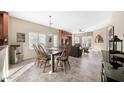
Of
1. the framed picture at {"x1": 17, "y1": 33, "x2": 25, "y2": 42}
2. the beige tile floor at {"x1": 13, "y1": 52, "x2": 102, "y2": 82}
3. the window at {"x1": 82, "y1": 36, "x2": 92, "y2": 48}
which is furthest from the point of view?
the window at {"x1": 82, "y1": 36, "x2": 92, "y2": 48}

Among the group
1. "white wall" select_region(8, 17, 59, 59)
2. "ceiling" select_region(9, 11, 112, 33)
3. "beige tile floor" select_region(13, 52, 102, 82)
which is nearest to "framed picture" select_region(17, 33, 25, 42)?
"white wall" select_region(8, 17, 59, 59)

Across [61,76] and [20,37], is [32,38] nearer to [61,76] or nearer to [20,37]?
[20,37]

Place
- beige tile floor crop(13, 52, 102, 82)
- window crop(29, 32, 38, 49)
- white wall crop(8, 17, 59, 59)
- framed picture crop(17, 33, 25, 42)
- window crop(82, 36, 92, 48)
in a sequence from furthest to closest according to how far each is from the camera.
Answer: window crop(82, 36, 92, 48), window crop(29, 32, 38, 49), framed picture crop(17, 33, 25, 42), white wall crop(8, 17, 59, 59), beige tile floor crop(13, 52, 102, 82)

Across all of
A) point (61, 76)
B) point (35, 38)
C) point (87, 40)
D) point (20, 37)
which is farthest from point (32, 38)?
point (87, 40)

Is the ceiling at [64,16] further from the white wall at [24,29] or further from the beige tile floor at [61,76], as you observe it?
the beige tile floor at [61,76]

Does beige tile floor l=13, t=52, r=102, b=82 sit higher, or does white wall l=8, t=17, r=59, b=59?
white wall l=8, t=17, r=59, b=59

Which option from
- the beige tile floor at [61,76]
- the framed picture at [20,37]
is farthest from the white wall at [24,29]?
the beige tile floor at [61,76]

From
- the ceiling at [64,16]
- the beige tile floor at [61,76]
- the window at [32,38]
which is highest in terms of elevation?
the ceiling at [64,16]

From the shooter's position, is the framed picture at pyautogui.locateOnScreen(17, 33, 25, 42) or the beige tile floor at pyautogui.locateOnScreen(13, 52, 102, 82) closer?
the beige tile floor at pyautogui.locateOnScreen(13, 52, 102, 82)

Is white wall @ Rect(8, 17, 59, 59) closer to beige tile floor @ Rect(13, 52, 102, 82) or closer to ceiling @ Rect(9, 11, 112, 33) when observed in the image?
ceiling @ Rect(9, 11, 112, 33)
